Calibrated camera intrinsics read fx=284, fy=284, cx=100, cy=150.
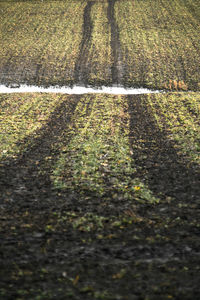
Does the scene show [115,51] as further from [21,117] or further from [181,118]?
[21,117]

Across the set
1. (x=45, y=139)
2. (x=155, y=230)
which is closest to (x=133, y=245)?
(x=155, y=230)

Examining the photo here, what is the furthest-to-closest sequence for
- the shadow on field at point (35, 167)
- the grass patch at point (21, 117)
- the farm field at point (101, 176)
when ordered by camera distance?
the grass patch at point (21, 117) < the shadow on field at point (35, 167) < the farm field at point (101, 176)

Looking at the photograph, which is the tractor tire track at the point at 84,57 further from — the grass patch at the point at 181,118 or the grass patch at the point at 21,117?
the grass patch at the point at 181,118

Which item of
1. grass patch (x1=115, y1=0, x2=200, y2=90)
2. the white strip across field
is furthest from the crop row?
grass patch (x1=115, y1=0, x2=200, y2=90)

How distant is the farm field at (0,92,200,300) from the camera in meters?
5.52

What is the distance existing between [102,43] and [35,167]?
2287 cm

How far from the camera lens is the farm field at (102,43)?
81.3ft

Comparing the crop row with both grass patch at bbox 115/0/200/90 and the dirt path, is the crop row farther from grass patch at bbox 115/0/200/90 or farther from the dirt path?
the dirt path

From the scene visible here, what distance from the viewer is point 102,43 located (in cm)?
3036

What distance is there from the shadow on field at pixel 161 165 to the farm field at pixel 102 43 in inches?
384

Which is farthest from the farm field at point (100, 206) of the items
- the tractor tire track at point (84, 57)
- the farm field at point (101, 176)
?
the tractor tire track at point (84, 57)

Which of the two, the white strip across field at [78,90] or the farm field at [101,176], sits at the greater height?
the farm field at [101,176]

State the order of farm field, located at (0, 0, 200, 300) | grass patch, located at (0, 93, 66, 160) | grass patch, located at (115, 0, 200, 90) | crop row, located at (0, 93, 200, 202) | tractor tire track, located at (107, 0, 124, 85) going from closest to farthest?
farm field, located at (0, 0, 200, 300)
crop row, located at (0, 93, 200, 202)
grass patch, located at (0, 93, 66, 160)
grass patch, located at (115, 0, 200, 90)
tractor tire track, located at (107, 0, 124, 85)

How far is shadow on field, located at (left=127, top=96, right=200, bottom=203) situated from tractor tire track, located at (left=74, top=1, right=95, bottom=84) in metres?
10.2
